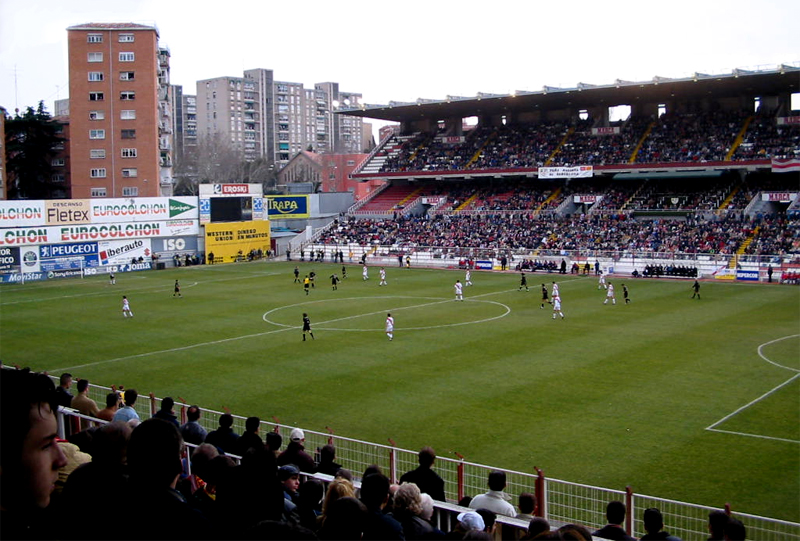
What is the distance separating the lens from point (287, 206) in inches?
3150

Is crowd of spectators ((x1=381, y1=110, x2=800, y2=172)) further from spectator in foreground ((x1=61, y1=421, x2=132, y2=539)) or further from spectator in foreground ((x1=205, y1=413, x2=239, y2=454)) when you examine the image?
spectator in foreground ((x1=61, y1=421, x2=132, y2=539))

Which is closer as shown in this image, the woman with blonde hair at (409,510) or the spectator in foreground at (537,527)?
the woman with blonde hair at (409,510)

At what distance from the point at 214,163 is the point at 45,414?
411 ft

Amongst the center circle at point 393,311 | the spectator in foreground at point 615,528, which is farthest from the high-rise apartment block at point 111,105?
the spectator in foreground at point 615,528

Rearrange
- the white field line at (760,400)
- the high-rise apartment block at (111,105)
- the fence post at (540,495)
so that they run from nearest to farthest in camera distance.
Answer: the fence post at (540,495) → the white field line at (760,400) → the high-rise apartment block at (111,105)

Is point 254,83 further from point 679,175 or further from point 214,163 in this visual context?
point 679,175

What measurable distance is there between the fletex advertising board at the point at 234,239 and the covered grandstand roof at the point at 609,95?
16.3m

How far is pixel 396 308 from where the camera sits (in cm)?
4003

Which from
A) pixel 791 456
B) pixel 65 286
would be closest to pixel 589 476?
pixel 791 456

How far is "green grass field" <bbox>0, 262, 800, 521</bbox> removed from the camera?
16.7 meters

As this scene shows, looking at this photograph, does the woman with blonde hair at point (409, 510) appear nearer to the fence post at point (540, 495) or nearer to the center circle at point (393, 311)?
the fence post at point (540, 495)

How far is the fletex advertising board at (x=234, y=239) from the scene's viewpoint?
7019 centimetres

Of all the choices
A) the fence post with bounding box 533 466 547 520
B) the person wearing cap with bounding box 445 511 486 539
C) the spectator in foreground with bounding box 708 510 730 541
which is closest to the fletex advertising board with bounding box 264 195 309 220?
the fence post with bounding box 533 466 547 520

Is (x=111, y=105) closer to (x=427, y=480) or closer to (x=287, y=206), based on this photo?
(x=287, y=206)
